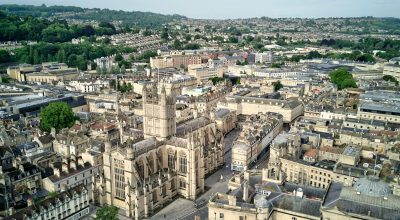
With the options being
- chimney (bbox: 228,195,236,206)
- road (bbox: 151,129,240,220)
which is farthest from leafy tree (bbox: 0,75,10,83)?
chimney (bbox: 228,195,236,206)

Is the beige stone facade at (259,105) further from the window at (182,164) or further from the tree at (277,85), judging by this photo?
the window at (182,164)

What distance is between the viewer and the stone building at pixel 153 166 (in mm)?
76250

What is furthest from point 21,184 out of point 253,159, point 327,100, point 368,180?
point 327,100

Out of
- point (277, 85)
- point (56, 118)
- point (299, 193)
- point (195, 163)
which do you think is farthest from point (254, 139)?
point (277, 85)

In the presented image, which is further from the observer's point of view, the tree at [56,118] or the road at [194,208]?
the tree at [56,118]

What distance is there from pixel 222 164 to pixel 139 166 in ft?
98.4

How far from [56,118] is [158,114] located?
157ft

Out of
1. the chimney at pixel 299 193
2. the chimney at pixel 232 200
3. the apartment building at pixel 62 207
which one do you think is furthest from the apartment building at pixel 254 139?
the apartment building at pixel 62 207

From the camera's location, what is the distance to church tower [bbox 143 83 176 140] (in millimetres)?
82875

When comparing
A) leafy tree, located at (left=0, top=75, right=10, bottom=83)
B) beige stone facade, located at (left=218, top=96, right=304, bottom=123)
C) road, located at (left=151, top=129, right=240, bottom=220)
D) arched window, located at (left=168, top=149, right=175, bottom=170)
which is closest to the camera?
road, located at (left=151, top=129, right=240, bottom=220)

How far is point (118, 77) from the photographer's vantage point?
196m

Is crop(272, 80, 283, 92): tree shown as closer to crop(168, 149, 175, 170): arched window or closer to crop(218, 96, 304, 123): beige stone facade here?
crop(218, 96, 304, 123): beige stone facade

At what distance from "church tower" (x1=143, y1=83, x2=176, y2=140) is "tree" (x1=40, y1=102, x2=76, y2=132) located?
143 feet

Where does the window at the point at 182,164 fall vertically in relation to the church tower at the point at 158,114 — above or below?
below
